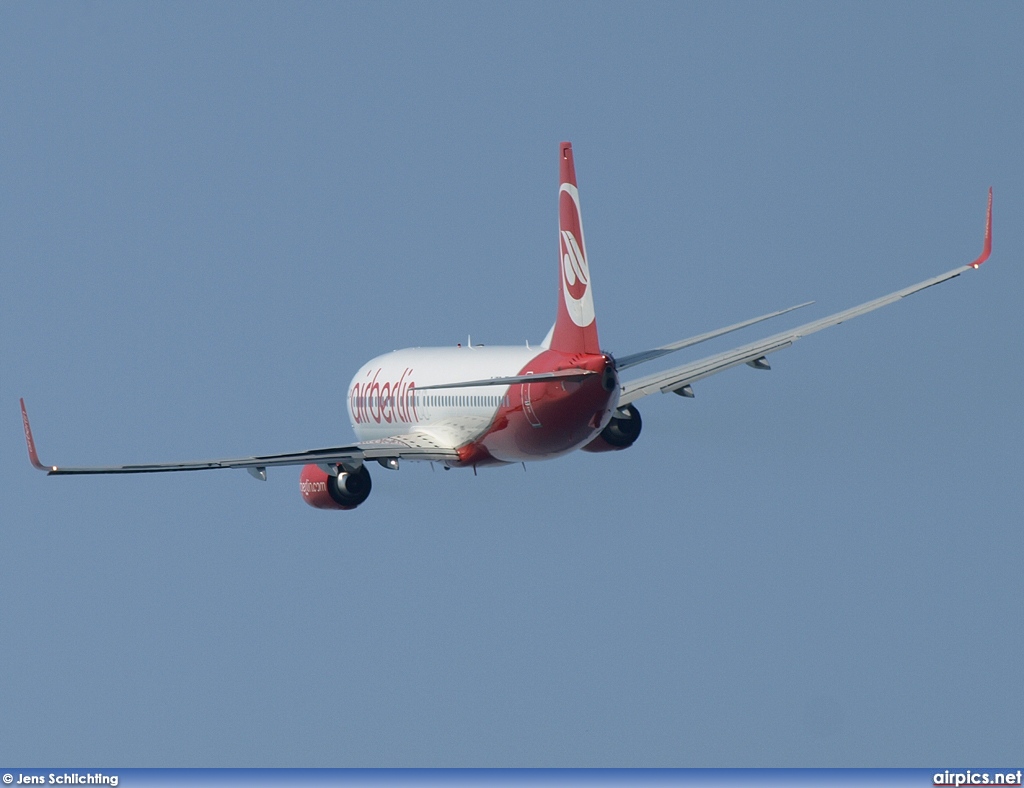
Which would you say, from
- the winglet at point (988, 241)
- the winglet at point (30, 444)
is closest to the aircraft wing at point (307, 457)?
the winglet at point (30, 444)

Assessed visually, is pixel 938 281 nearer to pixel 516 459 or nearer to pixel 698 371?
pixel 698 371

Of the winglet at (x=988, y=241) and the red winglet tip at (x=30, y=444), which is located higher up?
the winglet at (x=988, y=241)

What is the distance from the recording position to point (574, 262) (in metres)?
68.3

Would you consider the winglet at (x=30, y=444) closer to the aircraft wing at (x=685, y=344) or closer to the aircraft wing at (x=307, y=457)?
the aircraft wing at (x=307, y=457)

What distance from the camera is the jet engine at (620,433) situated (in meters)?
77.5

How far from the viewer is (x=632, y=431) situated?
7762cm

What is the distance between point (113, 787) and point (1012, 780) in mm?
22672

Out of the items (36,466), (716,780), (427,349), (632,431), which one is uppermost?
(427,349)

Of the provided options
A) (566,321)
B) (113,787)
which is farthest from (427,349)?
(113,787)

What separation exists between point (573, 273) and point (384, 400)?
16869 mm

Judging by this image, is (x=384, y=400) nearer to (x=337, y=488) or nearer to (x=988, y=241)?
(x=337, y=488)

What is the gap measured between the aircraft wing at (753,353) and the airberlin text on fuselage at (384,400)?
28.8 ft

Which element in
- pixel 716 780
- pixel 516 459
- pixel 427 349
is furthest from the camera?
pixel 427 349

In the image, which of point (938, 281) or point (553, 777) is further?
point (938, 281)
